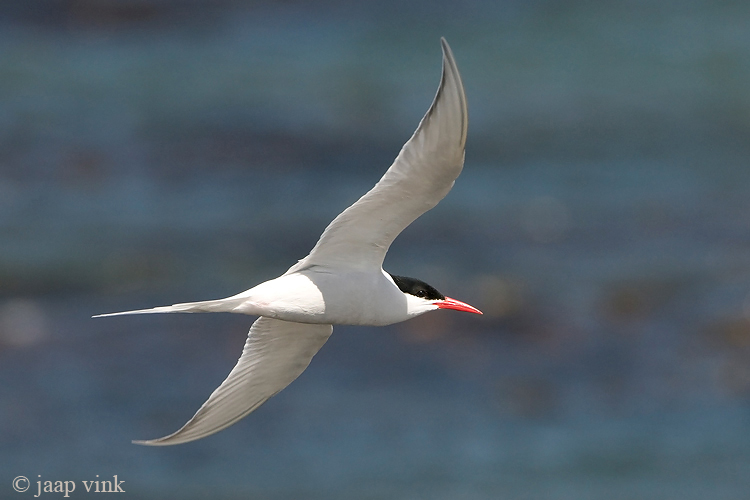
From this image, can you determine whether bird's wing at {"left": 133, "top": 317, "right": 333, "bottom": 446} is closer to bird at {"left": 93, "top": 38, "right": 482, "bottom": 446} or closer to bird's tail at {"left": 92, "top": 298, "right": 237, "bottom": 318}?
bird at {"left": 93, "top": 38, "right": 482, "bottom": 446}

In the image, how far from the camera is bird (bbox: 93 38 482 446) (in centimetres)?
644

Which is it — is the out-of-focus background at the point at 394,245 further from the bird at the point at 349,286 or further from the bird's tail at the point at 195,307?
the bird's tail at the point at 195,307

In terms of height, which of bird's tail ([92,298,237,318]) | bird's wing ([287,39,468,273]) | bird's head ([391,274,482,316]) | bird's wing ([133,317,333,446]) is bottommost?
bird's wing ([133,317,333,446])

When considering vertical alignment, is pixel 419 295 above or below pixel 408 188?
below

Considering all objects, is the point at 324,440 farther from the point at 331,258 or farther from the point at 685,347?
the point at 331,258

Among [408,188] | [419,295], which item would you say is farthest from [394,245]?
[408,188]

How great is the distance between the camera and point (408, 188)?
673 centimetres

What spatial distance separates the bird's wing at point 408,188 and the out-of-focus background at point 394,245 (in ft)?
30.5

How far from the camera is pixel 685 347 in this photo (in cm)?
1795

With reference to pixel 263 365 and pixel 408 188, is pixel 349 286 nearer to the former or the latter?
pixel 408 188

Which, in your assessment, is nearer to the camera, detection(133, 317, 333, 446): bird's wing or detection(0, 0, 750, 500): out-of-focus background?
detection(133, 317, 333, 446): bird's wing

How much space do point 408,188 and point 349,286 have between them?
86 cm

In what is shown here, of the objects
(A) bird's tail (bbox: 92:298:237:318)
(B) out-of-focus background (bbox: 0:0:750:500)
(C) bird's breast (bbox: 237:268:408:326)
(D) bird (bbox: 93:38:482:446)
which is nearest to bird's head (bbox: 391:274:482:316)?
(D) bird (bbox: 93:38:482:446)

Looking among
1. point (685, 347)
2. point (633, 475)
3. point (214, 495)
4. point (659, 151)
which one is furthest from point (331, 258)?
point (659, 151)
